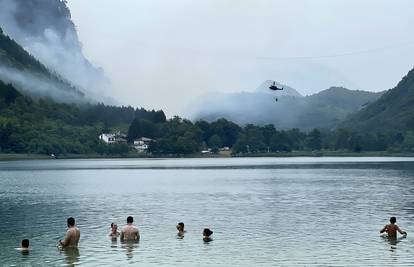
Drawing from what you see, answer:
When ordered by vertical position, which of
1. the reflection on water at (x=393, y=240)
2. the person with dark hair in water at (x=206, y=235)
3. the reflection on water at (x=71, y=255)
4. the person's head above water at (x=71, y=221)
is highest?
the person's head above water at (x=71, y=221)

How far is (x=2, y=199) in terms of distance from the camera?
330ft

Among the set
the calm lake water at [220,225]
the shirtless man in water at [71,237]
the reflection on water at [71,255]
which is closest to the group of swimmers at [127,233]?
the shirtless man in water at [71,237]

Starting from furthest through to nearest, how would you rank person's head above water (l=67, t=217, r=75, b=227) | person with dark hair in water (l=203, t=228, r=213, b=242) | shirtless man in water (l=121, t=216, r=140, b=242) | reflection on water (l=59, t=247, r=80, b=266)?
person with dark hair in water (l=203, t=228, r=213, b=242) < shirtless man in water (l=121, t=216, r=140, b=242) < person's head above water (l=67, t=217, r=75, b=227) < reflection on water (l=59, t=247, r=80, b=266)

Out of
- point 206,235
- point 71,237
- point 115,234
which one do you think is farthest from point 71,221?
point 206,235

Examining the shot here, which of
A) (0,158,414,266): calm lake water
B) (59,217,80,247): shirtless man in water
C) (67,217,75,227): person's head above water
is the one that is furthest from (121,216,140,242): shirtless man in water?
(67,217,75,227): person's head above water

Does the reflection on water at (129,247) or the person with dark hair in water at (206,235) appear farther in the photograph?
the person with dark hair in water at (206,235)

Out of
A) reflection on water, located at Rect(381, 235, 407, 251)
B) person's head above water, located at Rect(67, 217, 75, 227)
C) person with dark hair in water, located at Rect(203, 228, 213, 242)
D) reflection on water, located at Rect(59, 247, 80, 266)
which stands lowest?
reflection on water, located at Rect(59, 247, 80, 266)

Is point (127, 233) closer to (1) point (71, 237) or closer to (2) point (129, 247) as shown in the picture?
(2) point (129, 247)

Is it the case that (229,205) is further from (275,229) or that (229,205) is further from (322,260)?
(322,260)

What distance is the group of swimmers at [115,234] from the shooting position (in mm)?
49562

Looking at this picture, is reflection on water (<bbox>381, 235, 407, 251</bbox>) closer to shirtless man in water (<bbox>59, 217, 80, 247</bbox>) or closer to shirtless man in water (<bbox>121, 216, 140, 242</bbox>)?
shirtless man in water (<bbox>121, 216, 140, 242</bbox>)

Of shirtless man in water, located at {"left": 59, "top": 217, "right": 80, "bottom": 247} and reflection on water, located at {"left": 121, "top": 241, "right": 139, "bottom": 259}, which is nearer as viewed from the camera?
reflection on water, located at {"left": 121, "top": 241, "right": 139, "bottom": 259}

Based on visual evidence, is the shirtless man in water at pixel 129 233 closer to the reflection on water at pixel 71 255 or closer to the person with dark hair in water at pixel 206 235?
the reflection on water at pixel 71 255

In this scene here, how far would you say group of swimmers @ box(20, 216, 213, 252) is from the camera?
49562mm
